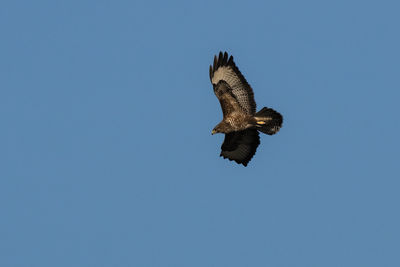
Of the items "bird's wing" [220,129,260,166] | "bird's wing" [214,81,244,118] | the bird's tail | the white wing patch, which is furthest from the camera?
"bird's wing" [220,129,260,166]

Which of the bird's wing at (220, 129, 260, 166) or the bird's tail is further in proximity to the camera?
the bird's wing at (220, 129, 260, 166)

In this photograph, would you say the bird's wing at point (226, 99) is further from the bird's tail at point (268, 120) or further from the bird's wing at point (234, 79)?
the bird's tail at point (268, 120)

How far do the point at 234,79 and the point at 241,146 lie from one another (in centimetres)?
224

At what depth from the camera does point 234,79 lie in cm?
2156

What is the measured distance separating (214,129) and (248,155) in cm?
196

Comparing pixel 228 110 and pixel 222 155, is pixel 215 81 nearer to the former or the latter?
pixel 228 110

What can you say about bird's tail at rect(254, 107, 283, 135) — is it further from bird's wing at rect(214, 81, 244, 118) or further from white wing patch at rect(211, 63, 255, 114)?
bird's wing at rect(214, 81, 244, 118)

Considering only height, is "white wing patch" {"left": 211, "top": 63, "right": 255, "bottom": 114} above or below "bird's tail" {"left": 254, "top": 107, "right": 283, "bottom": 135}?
above

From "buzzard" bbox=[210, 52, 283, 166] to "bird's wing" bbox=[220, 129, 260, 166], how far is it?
0.79 ft

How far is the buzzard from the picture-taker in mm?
21127

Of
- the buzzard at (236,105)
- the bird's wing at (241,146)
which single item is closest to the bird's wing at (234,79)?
the buzzard at (236,105)

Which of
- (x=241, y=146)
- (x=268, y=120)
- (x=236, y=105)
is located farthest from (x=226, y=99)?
(x=241, y=146)

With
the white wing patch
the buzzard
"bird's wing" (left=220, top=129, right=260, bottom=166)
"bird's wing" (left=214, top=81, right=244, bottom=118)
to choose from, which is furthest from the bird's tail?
"bird's wing" (left=220, top=129, right=260, bottom=166)

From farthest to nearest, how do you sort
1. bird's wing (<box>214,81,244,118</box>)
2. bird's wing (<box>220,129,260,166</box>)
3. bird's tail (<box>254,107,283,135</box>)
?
bird's wing (<box>220,129,260,166</box>) → bird's wing (<box>214,81,244,118</box>) → bird's tail (<box>254,107,283,135</box>)
